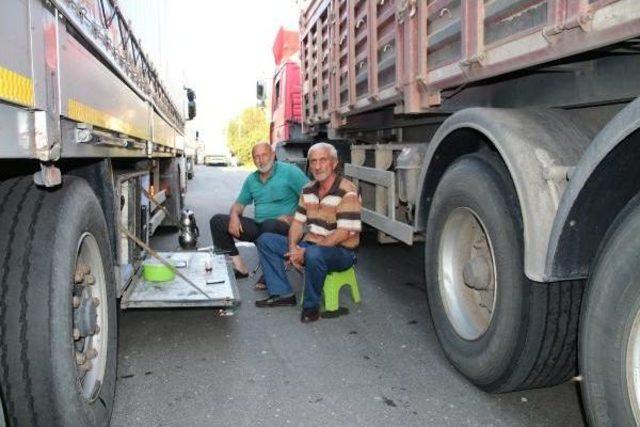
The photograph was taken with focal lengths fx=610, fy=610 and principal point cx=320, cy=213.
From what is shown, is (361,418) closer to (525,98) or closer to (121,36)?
(525,98)

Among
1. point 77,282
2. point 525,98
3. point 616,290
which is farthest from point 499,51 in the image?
point 77,282

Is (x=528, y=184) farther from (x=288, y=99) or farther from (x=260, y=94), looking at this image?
(x=260, y=94)

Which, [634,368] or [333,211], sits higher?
[333,211]

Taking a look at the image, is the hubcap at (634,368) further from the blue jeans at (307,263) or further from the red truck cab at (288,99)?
the red truck cab at (288,99)

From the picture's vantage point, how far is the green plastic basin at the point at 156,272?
158 inches

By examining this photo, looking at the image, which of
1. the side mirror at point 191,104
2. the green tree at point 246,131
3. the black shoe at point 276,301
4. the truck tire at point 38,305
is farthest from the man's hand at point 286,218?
the green tree at point 246,131

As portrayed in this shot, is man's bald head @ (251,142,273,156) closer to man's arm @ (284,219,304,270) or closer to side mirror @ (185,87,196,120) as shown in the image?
man's arm @ (284,219,304,270)

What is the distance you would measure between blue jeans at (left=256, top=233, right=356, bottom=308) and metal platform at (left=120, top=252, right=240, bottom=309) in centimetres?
31

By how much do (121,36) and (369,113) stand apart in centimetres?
245

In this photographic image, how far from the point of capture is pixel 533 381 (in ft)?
8.50

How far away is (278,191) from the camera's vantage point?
5.05m

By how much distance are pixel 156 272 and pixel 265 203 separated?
134 cm

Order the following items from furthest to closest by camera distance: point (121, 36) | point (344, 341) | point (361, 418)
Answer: point (344, 341) < point (121, 36) < point (361, 418)

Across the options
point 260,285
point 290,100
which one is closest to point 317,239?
point 260,285
